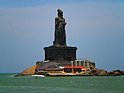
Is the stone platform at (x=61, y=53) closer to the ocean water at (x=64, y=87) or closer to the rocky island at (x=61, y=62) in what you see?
the rocky island at (x=61, y=62)

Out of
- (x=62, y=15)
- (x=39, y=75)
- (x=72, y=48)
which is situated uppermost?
(x=62, y=15)

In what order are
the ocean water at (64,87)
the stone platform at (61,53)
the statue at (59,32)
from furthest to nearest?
1. the statue at (59,32)
2. the stone platform at (61,53)
3. the ocean water at (64,87)

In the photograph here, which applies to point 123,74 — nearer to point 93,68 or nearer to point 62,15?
point 93,68

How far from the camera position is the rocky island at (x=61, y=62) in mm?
138375

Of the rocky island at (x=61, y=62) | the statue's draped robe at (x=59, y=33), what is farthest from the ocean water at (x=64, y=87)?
the statue's draped robe at (x=59, y=33)

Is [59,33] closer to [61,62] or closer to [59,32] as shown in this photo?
[59,32]

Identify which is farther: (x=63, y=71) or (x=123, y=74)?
(x=123, y=74)

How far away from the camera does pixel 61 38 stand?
144750 millimetres

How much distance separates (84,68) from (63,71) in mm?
7557

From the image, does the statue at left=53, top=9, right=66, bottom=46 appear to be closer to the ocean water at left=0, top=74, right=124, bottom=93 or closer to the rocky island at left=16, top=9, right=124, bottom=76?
the rocky island at left=16, top=9, right=124, bottom=76

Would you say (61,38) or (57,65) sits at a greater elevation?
(61,38)

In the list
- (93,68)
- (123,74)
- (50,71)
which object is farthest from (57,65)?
(123,74)

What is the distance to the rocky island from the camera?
138375 millimetres

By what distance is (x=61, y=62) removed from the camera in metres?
142
